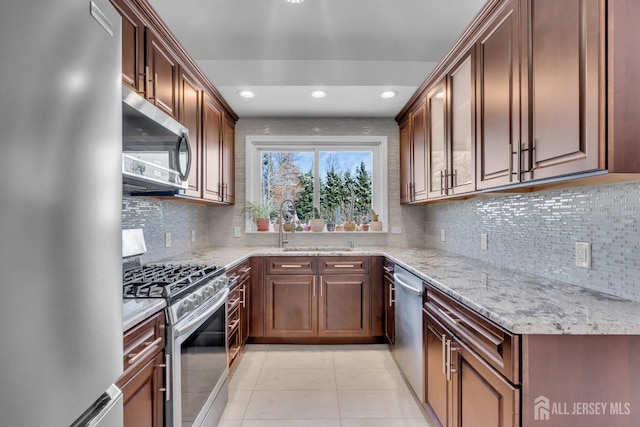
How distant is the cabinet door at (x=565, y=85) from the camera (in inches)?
41.8

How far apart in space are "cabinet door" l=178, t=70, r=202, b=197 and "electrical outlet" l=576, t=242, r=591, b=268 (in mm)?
2291

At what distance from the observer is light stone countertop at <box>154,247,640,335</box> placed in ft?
3.33

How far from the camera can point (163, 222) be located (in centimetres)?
264

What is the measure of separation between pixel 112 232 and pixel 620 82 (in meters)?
1.51

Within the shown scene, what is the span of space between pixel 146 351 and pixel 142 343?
41 mm

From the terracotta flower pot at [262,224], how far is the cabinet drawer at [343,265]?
34.8 inches

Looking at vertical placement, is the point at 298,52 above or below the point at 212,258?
above

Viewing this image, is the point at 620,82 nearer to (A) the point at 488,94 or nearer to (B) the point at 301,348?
(A) the point at 488,94

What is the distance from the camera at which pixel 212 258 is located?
265 cm

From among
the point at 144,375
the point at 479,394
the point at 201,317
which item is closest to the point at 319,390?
the point at 201,317

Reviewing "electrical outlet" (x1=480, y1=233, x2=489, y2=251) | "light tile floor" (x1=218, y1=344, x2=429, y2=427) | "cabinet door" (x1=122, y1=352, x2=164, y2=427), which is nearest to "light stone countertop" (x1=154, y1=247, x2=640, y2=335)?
"electrical outlet" (x1=480, y1=233, x2=489, y2=251)

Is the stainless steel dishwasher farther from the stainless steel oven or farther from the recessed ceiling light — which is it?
the recessed ceiling light

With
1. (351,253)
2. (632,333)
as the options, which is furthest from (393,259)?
(632,333)

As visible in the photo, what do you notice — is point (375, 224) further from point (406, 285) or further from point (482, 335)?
point (482, 335)
